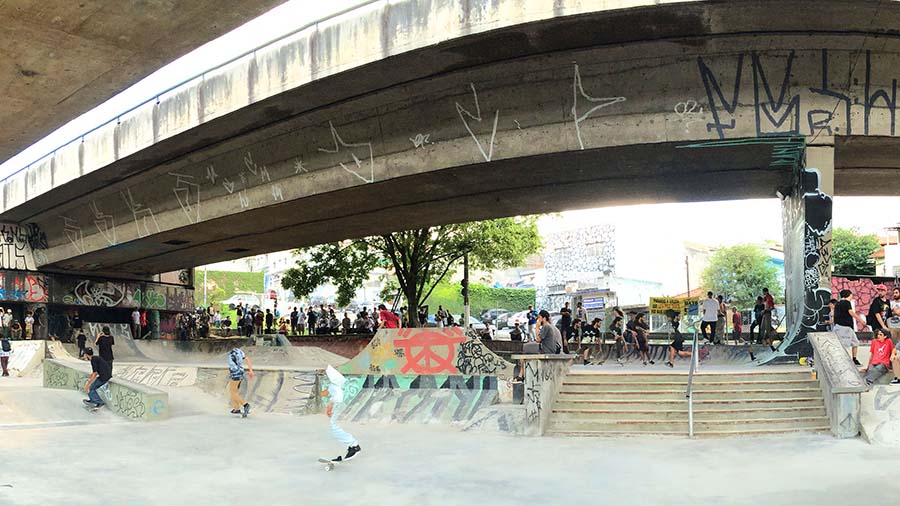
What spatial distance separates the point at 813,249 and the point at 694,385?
4231 mm

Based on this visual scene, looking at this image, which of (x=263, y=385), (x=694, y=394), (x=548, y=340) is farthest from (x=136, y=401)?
(x=694, y=394)

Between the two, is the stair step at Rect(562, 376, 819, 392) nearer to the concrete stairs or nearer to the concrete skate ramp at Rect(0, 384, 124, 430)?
the concrete stairs

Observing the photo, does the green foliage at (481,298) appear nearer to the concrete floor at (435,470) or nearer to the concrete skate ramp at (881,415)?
the concrete floor at (435,470)

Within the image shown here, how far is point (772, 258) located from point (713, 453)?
62028 mm

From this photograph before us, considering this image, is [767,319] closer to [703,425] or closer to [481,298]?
[703,425]

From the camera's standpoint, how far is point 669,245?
67.4 m

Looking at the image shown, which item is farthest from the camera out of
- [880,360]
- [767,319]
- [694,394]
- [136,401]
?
[767,319]

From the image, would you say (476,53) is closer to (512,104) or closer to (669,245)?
(512,104)

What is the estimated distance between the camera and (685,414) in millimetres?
12492

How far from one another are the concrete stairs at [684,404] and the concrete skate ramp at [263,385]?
5711mm

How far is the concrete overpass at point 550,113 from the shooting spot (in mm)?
13781

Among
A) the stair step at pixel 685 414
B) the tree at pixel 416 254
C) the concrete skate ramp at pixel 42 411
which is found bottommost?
the concrete skate ramp at pixel 42 411

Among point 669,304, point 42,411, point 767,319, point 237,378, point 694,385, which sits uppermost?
point 669,304

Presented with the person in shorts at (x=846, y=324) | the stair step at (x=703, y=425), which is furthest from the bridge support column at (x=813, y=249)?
the stair step at (x=703, y=425)
